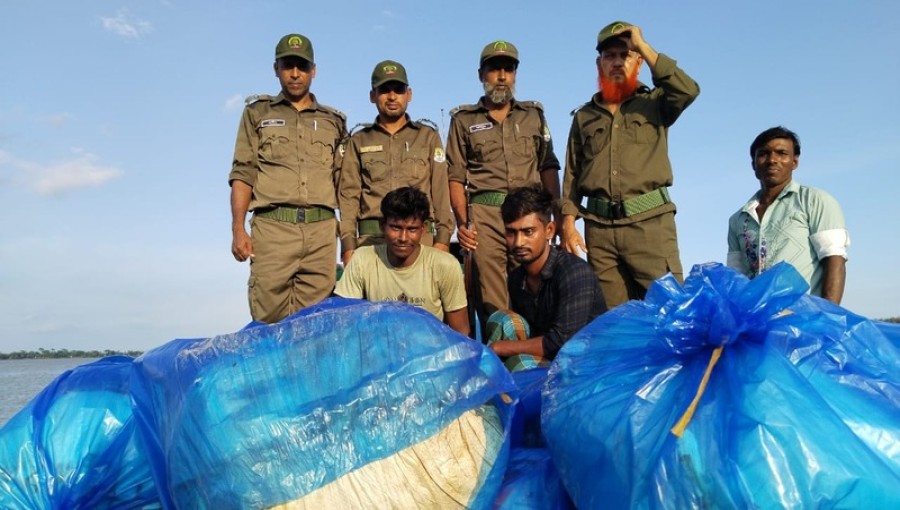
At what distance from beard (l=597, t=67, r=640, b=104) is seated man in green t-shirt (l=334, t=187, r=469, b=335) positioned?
4.25ft

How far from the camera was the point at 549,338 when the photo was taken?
3.26m

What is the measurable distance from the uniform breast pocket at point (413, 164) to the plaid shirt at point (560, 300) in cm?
125

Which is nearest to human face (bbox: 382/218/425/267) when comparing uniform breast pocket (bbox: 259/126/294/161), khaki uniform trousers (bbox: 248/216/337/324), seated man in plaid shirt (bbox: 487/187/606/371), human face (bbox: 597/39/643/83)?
seated man in plaid shirt (bbox: 487/187/606/371)

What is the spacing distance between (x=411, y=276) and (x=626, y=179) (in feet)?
4.36

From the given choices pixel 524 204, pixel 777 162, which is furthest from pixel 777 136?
pixel 524 204

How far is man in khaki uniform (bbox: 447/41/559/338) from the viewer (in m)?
4.62

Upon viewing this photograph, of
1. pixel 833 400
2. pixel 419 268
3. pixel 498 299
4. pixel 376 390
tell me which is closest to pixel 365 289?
pixel 419 268

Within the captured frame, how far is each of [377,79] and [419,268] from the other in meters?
1.48

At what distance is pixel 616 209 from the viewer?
3.99 meters

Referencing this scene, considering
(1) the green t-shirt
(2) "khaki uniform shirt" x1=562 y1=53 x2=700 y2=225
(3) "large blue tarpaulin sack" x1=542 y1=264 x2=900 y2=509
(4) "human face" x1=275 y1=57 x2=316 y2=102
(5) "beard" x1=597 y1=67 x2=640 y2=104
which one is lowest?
(3) "large blue tarpaulin sack" x1=542 y1=264 x2=900 y2=509

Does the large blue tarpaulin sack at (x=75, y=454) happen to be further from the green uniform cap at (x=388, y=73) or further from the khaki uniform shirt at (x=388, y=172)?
the green uniform cap at (x=388, y=73)

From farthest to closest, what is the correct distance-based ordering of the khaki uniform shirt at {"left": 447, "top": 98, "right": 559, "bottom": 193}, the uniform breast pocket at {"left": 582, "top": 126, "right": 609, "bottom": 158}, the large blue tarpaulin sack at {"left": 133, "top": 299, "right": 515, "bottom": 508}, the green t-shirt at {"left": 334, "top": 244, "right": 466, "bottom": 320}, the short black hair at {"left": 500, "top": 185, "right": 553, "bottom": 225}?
the khaki uniform shirt at {"left": 447, "top": 98, "right": 559, "bottom": 193} → the uniform breast pocket at {"left": 582, "top": 126, "right": 609, "bottom": 158} → the green t-shirt at {"left": 334, "top": 244, "right": 466, "bottom": 320} → the short black hair at {"left": 500, "top": 185, "right": 553, "bottom": 225} → the large blue tarpaulin sack at {"left": 133, "top": 299, "right": 515, "bottom": 508}

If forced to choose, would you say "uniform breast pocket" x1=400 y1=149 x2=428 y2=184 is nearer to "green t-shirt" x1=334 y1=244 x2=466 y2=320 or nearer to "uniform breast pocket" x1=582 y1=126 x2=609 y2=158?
"green t-shirt" x1=334 y1=244 x2=466 y2=320

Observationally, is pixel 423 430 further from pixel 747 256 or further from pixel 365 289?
pixel 747 256
